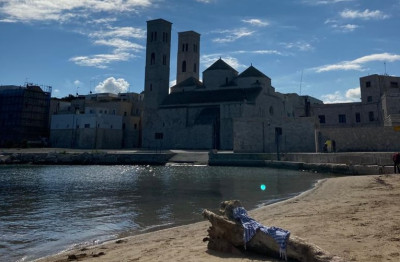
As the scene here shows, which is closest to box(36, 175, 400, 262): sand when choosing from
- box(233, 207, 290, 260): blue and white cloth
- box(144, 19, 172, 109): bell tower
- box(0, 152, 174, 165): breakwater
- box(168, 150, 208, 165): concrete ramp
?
box(233, 207, 290, 260): blue and white cloth

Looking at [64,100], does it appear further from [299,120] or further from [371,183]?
[371,183]

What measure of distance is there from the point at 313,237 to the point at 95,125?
5873cm

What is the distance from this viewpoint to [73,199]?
534 inches

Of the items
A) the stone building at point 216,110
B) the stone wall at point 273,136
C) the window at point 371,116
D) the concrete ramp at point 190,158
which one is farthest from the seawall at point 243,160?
the window at point 371,116

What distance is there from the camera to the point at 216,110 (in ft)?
176

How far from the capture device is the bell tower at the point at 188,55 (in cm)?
7194

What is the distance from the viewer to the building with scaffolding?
6178 cm

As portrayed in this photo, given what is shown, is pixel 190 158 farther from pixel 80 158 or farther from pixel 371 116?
pixel 371 116

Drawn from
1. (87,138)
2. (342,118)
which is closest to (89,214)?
(342,118)

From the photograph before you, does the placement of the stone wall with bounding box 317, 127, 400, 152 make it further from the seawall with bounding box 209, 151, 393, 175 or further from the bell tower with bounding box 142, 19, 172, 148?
the bell tower with bounding box 142, 19, 172, 148

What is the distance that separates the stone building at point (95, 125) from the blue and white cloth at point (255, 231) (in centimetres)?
5846

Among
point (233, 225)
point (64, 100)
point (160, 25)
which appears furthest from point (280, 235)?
point (64, 100)

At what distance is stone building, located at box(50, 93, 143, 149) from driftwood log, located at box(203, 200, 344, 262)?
58.2 m

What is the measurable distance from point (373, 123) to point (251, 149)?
58.7 ft
